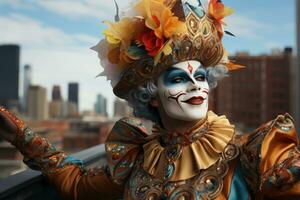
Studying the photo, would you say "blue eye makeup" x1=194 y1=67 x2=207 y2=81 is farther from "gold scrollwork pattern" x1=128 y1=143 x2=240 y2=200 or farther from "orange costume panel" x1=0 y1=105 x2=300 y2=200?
"gold scrollwork pattern" x1=128 y1=143 x2=240 y2=200

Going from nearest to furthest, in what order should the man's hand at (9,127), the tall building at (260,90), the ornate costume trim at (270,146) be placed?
1. the ornate costume trim at (270,146)
2. the man's hand at (9,127)
3. the tall building at (260,90)

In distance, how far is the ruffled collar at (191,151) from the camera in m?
1.54

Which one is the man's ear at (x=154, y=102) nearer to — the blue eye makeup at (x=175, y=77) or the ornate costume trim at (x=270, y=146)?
the blue eye makeup at (x=175, y=77)

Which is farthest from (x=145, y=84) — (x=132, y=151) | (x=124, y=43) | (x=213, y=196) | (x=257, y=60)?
(x=257, y=60)

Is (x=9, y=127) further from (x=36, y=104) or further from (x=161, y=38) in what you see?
(x=36, y=104)

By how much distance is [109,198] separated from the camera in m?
1.83

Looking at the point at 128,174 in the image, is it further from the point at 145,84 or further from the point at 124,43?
the point at 124,43

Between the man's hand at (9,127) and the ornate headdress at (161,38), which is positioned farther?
the man's hand at (9,127)

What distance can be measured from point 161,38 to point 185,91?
20 cm

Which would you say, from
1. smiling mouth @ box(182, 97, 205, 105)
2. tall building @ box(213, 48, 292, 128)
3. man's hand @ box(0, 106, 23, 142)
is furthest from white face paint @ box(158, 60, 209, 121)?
tall building @ box(213, 48, 292, 128)

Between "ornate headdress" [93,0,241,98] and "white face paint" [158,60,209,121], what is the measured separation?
3 cm

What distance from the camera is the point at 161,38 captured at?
156 cm

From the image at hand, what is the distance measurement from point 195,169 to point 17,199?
2.11ft

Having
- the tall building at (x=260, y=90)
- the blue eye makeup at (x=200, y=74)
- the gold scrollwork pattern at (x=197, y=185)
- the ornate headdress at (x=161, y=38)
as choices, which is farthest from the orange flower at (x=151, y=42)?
the tall building at (x=260, y=90)
